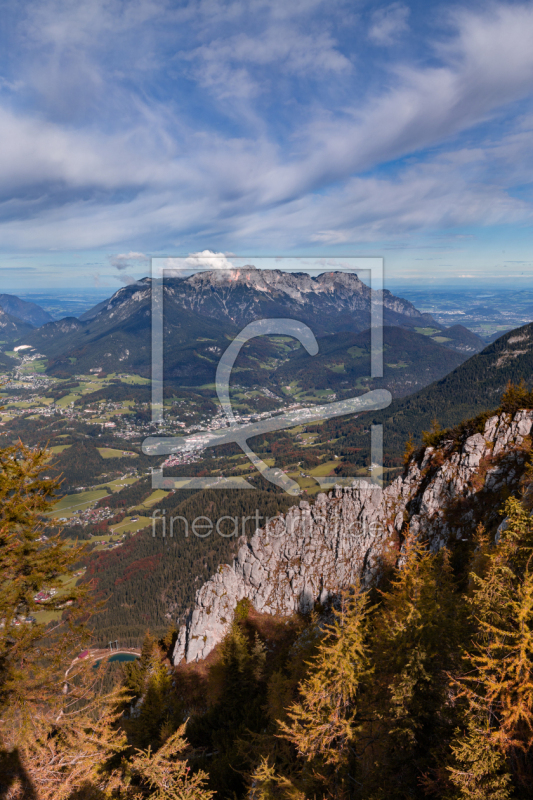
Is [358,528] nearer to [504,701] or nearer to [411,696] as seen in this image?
[411,696]

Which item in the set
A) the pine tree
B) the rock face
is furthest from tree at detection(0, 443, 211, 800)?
the rock face

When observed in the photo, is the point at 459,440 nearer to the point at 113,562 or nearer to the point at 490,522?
the point at 490,522

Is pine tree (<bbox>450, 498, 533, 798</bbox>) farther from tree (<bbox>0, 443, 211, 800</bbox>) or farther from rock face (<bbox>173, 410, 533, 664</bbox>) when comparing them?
rock face (<bbox>173, 410, 533, 664</bbox>)

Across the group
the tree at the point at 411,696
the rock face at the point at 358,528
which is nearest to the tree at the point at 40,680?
the tree at the point at 411,696

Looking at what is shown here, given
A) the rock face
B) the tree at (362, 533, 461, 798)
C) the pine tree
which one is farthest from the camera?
the rock face

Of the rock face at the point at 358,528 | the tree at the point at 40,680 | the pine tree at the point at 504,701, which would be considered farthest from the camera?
the rock face at the point at 358,528

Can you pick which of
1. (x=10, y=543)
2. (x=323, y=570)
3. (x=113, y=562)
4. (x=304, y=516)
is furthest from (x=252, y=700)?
(x=113, y=562)

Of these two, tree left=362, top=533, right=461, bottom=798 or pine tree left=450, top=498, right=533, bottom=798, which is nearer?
pine tree left=450, top=498, right=533, bottom=798

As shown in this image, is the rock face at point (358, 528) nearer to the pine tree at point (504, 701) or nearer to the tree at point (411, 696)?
the tree at point (411, 696)
